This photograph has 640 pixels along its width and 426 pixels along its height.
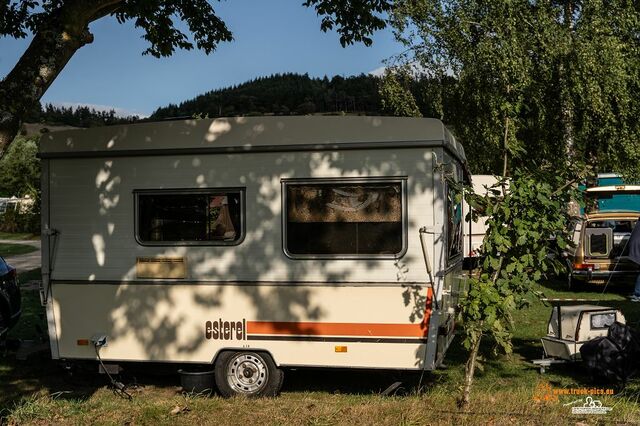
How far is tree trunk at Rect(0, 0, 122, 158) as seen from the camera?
554cm

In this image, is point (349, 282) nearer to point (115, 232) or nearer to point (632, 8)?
point (115, 232)

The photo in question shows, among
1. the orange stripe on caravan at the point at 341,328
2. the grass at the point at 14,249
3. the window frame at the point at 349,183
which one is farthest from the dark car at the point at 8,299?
the grass at the point at 14,249

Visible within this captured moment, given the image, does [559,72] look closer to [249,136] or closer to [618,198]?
[618,198]

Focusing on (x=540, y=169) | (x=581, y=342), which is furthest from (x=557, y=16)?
(x=540, y=169)

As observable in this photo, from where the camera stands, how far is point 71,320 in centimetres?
724

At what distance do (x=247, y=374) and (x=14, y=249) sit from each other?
77.7 ft

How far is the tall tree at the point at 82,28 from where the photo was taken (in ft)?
18.5

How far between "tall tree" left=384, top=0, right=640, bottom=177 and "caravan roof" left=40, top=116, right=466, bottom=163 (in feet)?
35.7

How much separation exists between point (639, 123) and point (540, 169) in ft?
45.7

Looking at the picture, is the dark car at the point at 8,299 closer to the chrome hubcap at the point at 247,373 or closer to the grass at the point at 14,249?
the chrome hubcap at the point at 247,373

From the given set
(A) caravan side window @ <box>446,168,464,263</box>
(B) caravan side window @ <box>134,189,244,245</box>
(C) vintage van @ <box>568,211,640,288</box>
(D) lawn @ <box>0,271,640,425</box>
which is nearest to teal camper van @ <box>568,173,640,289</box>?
(C) vintage van @ <box>568,211,640,288</box>

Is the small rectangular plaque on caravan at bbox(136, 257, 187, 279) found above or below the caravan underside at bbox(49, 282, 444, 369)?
above

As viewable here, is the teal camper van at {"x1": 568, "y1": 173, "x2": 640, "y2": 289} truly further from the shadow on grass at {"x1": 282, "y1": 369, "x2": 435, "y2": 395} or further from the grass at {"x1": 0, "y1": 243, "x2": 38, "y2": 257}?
the grass at {"x1": 0, "y1": 243, "x2": 38, "y2": 257}

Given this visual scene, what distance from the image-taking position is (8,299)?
31.4 ft
